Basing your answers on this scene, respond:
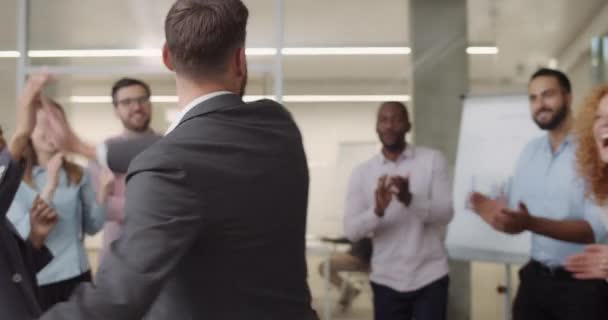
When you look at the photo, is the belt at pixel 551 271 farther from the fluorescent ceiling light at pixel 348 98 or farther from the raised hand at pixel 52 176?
the raised hand at pixel 52 176

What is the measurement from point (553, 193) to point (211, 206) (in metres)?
2.43

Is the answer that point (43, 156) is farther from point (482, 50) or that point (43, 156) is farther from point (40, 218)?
point (482, 50)

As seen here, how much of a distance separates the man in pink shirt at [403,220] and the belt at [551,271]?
1.90 feet

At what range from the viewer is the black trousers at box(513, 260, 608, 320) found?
2807 mm

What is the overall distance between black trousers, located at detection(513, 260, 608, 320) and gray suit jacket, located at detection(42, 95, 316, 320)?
1.97 metres

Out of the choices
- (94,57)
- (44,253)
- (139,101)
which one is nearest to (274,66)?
(94,57)

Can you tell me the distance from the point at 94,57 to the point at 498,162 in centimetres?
282

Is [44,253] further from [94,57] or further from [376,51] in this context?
[376,51]

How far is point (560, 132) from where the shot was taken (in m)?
3.22

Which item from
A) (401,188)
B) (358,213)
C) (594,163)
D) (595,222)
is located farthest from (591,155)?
(358,213)

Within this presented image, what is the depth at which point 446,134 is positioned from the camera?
474 cm

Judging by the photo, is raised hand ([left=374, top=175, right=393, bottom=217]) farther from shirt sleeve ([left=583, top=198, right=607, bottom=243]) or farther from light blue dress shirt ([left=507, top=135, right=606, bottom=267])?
shirt sleeve ([left=583, top=198, right=607, bottom=243])

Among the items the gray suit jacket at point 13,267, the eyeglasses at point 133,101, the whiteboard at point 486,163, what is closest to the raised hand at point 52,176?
the eyeglasses at point 133,101

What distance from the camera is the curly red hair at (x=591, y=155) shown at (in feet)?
8.22
